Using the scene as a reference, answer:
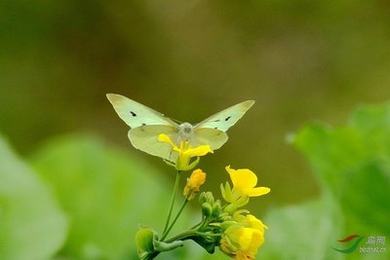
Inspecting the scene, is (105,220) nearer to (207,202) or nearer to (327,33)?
(207,202)

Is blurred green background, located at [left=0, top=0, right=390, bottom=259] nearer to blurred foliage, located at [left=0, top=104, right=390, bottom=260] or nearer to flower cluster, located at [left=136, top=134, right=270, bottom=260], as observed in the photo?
blurred foliage, located at [left=0, top=104, right=390, bottom=260]

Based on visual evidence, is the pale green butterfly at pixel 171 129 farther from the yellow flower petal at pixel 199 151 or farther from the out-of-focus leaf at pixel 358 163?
the out-of-focus leaf at pixel 358 163

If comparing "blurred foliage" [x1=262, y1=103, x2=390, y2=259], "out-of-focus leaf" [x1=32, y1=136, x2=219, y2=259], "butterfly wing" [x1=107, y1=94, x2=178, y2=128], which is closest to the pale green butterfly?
"butterfly wing" [x1=107, y1=94, x2=178, y2=128]

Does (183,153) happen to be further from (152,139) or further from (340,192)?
(340,192)

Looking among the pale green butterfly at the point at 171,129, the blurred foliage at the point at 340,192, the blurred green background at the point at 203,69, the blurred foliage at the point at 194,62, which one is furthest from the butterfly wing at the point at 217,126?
the blurred foliage at the point at 194,62

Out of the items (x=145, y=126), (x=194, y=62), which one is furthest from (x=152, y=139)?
(x=194, y=62)

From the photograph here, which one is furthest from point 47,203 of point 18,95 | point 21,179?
point 18,95
